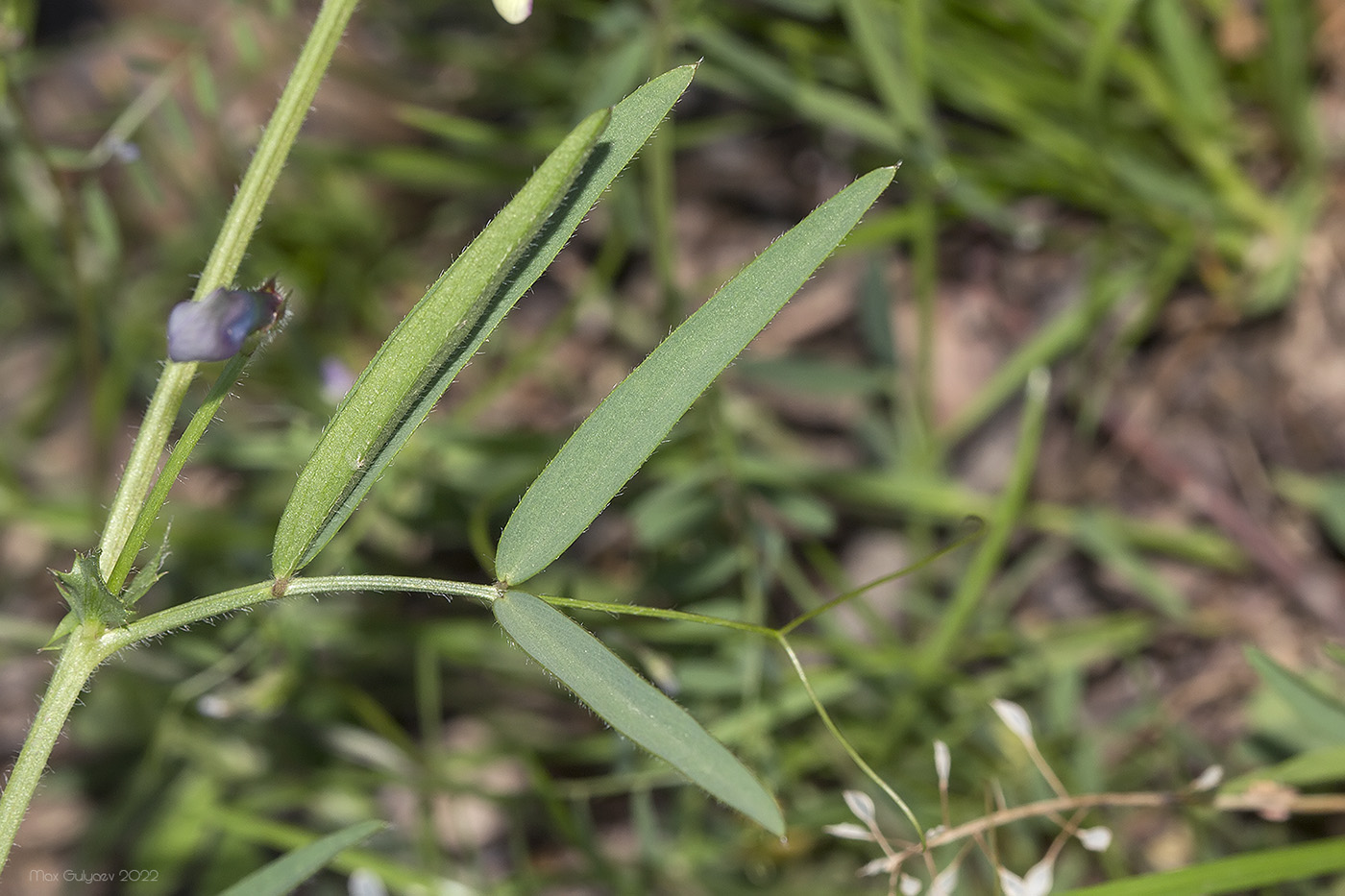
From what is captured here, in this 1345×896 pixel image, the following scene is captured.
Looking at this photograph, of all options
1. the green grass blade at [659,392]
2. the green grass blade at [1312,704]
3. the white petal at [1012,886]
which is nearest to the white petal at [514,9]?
the green grass blade at [659,392]

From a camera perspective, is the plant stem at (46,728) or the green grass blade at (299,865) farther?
the green grass blade at (299,865)

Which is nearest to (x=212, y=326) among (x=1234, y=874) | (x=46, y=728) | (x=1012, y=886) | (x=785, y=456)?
(x=46, y=728)

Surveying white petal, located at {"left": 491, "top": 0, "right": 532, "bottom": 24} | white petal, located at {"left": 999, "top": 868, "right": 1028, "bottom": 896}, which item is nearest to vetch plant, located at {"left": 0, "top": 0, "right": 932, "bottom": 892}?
white petal, located at {"left": 491, "top": 0, "right": 532, "bottom": 24}

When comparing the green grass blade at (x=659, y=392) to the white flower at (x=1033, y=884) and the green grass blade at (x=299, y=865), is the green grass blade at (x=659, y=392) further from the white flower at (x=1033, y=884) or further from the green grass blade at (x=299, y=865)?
the white flower at (x=1033, y=884)

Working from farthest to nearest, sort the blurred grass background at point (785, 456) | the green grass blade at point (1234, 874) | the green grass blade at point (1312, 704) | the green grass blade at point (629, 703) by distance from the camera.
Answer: the blurred grass background at point (785, 456) → the green grass blade at point (1312, 704) → the green grass blade at point (1234, 874) → the green grass blade at point (629, 703)

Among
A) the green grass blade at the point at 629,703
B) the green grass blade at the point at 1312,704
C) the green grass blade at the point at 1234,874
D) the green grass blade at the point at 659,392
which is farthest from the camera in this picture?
the green grass blade at the point at 1312,704

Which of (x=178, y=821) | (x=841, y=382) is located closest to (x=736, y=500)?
(x=841, y=382)

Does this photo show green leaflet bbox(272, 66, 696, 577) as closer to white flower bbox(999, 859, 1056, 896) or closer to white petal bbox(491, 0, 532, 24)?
white petal bbox(491, 0, 532, 24)
